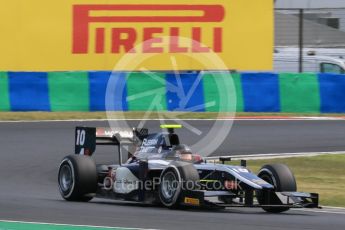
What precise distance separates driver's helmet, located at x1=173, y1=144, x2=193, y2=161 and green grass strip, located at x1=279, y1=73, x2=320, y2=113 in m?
11.8

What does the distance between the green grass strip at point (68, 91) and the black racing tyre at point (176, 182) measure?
11371 mm

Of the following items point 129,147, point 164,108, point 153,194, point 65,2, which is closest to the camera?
point 153,194

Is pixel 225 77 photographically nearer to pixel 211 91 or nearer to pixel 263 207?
pixel 211 91

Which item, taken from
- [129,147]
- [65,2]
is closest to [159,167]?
[129,147]

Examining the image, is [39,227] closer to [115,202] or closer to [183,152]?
[183,152]

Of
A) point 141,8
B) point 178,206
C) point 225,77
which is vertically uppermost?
point 141,8

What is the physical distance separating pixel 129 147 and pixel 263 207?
7.86 feet

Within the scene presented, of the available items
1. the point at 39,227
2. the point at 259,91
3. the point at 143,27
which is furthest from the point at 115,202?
the point at 143,27

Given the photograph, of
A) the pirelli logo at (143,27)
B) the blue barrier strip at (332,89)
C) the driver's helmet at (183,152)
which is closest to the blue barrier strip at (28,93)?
the pirelli logo at (143,27)

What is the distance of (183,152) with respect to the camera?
1170cm

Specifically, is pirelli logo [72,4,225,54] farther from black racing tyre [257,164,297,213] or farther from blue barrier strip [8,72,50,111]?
black racing tyre [257,164,297,213]

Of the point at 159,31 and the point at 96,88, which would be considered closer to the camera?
the point at 96,88

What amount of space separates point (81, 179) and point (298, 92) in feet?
39.7

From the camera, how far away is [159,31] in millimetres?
24922
